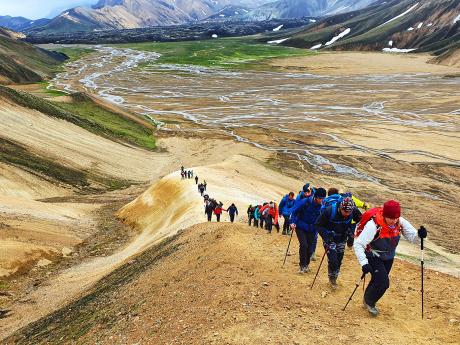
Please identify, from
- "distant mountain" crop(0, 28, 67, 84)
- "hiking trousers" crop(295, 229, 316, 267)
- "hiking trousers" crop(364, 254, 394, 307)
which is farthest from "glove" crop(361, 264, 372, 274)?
"distant mountain" crop(0, 28, 67, 84)

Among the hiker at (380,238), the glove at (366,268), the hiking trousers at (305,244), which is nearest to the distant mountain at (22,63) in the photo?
the hiking trousers at (305,244)

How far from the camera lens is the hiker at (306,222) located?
12.8 m

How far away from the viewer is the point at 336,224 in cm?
1149

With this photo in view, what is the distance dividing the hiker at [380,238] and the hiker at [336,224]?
0.83 meters

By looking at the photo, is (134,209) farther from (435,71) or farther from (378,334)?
(435,71)

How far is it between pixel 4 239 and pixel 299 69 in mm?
153568

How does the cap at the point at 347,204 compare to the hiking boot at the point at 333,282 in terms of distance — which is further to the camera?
the hiking boot at the point at 333,282

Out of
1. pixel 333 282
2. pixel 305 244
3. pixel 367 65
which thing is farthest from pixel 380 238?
pixel 367 65

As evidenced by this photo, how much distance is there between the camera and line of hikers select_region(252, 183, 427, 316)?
9.97 metres

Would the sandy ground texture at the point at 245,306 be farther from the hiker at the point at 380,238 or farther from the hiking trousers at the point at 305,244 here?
the hiker at the point at 380,238

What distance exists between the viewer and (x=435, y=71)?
487ft

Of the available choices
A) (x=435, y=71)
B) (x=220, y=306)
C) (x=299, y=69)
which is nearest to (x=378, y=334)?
(x=220, y=306)

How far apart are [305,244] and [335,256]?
4.33ft

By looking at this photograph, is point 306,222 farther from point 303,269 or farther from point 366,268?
point 366,268
